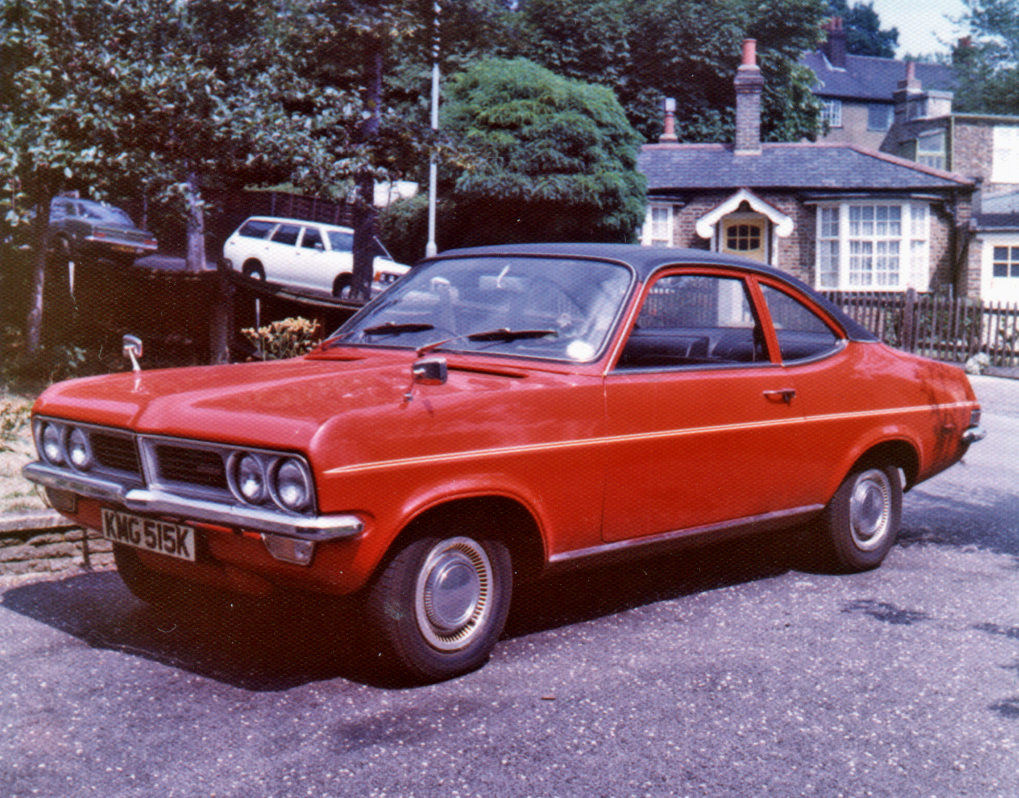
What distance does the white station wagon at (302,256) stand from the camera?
76.9 ft

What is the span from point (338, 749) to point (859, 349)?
359 centimetres

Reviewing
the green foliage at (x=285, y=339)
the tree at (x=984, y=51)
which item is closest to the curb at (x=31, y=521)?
the green foliage at (x=285, y=339)

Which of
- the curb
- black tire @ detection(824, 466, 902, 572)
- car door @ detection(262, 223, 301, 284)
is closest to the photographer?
the curb

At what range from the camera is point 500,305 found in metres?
4.89

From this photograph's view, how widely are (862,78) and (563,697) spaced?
6661 cm

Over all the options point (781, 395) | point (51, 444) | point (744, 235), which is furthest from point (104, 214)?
point (781, 395)

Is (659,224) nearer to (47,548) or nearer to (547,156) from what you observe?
(547,156)

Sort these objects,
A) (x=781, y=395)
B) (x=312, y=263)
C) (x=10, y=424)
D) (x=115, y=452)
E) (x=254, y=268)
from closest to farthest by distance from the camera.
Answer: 1. (x=115, y=452)
2. (x=781, y=395)
3. (x=10, y=424)
4. (x=312, y=263)
5. (x=254, y=268)

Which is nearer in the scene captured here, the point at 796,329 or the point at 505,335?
the point at 505,335

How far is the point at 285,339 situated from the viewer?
10531mm

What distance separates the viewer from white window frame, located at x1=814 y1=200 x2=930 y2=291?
29.8 metres

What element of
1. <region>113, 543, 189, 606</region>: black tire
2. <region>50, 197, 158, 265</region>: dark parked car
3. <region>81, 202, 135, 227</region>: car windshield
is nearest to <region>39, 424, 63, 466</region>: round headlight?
A: <region>113, 543, 189, 606</region>: black tire

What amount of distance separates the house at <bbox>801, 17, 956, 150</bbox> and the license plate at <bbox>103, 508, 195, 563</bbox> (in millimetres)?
61029

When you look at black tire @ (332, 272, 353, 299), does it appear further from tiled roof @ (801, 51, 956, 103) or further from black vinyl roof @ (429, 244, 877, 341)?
tiled roof @ (801, 51, 956, 103)
